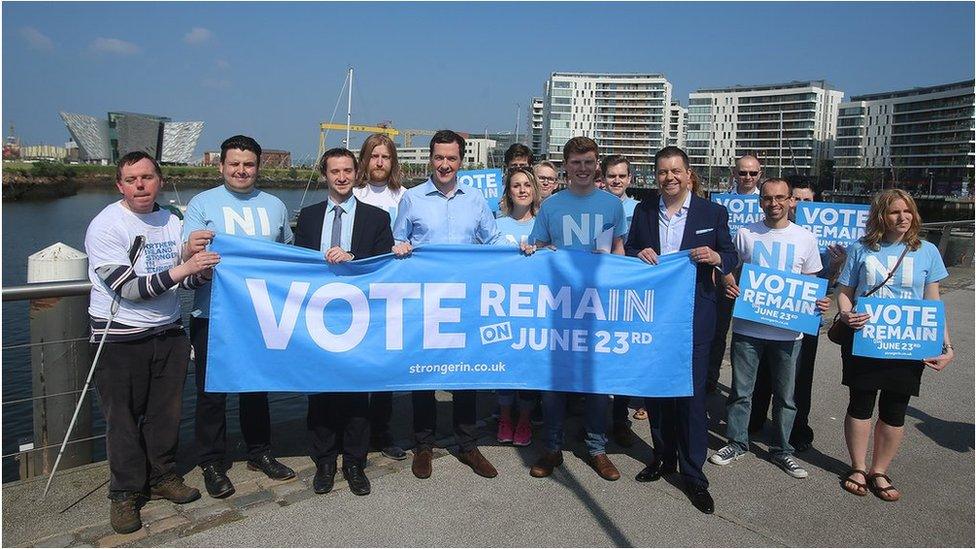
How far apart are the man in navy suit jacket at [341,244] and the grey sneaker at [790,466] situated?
9.24ft

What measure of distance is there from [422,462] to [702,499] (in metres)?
1.75

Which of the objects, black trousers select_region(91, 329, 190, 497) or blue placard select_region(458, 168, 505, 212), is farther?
blue placard select_region(458, 168, 505, 212)

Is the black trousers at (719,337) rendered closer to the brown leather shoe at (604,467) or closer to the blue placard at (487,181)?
the brown leather shoe at (604,467)

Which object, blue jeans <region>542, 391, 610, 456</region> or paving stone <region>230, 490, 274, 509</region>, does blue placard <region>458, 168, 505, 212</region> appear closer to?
blue jeans <region>542, 391, 610, 456</region>

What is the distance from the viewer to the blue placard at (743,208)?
7.77 meters

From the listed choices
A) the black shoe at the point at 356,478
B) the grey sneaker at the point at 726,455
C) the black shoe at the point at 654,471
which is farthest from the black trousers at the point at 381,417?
the grey sneaker at the point at 726,455

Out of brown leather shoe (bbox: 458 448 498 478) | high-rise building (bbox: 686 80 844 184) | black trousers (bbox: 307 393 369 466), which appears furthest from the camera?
high-rise building (bbox: 686 80 844 184)

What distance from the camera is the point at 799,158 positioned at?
162 meters

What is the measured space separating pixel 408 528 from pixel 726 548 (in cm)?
169

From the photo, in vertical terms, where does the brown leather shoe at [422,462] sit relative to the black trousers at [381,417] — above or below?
below

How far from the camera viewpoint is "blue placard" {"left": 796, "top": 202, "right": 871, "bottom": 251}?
7.22 m

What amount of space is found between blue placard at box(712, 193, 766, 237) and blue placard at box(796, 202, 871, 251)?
0.55m

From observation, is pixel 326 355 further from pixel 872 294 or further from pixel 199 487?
pixel 872 294

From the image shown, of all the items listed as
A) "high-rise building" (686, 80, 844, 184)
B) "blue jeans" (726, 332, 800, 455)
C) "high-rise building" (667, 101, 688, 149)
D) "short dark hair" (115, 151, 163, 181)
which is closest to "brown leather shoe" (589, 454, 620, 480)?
"blue jeans" (726, 332, 800, 455)
